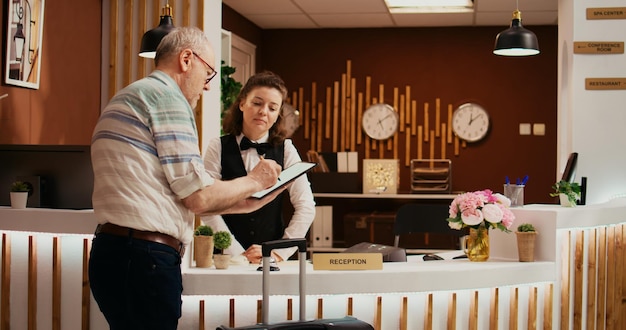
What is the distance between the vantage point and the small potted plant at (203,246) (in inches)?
123

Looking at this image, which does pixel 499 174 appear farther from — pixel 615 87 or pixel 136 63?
pixel 136 63

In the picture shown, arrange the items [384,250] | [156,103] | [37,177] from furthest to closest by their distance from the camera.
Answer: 1. [37,177]
2. [384,250]
3. [156,103]

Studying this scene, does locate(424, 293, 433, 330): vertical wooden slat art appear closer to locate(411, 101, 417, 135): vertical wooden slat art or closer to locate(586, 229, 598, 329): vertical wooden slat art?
locate(586, 229, 598, 329): vertical wooden slat art

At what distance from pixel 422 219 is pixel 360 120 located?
11.3ft

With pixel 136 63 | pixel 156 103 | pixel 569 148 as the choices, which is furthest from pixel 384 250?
pixel 136 63

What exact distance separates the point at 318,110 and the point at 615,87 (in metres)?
4.11

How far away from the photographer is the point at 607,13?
18.7 feet

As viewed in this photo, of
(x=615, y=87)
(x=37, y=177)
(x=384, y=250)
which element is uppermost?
(x=615, y=87)

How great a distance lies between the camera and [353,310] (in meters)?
3.20

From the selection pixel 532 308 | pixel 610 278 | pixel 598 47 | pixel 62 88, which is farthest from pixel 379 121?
pixel 532 308

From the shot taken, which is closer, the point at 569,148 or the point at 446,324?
the point at 446,324

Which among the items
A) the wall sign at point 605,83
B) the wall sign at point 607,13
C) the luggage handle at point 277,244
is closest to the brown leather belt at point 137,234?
the luggage handle at point 277,244

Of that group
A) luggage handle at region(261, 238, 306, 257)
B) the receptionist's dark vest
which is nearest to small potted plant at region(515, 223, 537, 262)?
the receptionist's dark vest

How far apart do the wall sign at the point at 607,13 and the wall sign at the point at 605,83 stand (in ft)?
1.38
